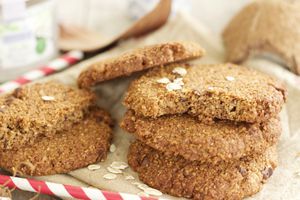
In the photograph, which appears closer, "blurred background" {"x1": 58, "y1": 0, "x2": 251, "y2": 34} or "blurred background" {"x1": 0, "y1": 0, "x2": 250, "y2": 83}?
"blurred background" {"x1": 0, "y1": 0, "x2": 250, "y2": 83}

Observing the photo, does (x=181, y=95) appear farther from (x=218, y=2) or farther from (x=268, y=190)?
(x=218, y=2)

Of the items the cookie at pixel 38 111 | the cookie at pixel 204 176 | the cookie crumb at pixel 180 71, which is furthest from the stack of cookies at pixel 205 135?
the cookie at pixel 38 111

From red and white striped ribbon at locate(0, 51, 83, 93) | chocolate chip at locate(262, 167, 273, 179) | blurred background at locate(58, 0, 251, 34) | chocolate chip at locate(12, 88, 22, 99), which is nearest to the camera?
chocolate chip at locate(262, 167, 273, 179)

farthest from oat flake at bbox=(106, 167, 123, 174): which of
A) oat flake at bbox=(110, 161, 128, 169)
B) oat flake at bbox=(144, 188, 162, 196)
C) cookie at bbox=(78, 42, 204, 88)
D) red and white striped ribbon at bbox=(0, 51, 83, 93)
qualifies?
red and white striped ribbon at bbox=(0, 51, 83, 93)

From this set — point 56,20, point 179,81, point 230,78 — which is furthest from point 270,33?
point 56,20

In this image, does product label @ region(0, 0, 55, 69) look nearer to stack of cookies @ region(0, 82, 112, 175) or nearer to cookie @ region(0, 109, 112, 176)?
stack of cookies @ region(0, 82, 112, 175)

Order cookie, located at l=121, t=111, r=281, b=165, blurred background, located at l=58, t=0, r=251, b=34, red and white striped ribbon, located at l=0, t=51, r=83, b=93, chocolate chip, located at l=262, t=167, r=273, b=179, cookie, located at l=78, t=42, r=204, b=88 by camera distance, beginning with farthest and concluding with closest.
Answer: blurred background, located at l=58, t=0, r=251, b=34 < red and white striped ribbon, located at l=0, t=51, r=83, b=93 < cookie, located at l=78, t=42, r=204, b=88 < chocolate chip, located at l=262, t=167, r=273, b=179 < cookie, located at l=121, t=111, r=281, b=165
